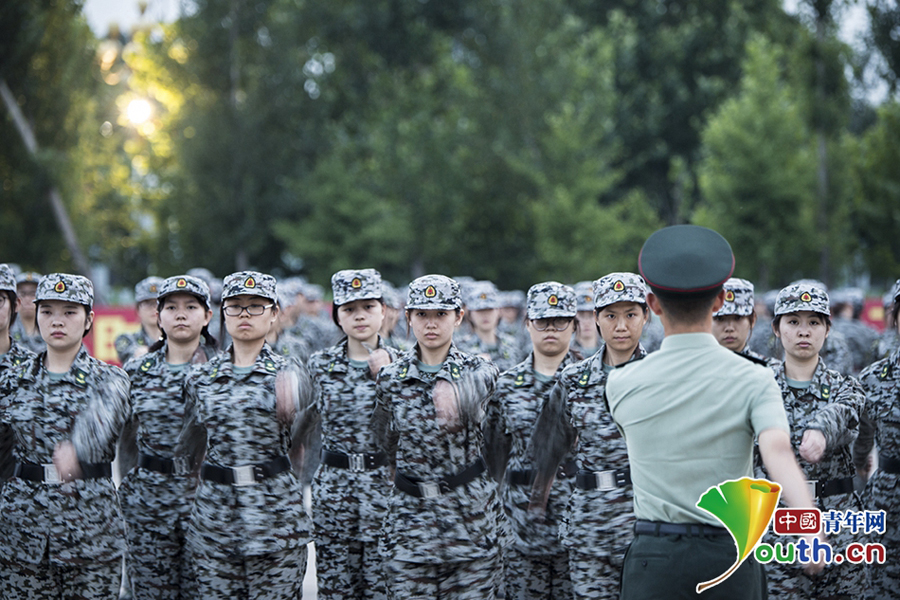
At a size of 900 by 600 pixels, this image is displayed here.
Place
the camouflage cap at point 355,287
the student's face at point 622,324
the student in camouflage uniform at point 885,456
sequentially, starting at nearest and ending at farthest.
Result: the student's face at point 622,324 < the student in camouflage uniform at point 885,456 < the camouflage cap at point 355,287

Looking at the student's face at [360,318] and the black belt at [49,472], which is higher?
the student's face at [360,318]

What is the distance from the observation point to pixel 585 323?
360 inches

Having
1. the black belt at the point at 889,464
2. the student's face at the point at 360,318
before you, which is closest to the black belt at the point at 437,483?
the student's face at the point at 360,318

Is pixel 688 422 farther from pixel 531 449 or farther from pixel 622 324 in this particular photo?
pixel 531 449

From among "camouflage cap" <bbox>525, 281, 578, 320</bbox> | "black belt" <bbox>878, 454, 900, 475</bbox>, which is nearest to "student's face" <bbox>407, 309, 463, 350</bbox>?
"camouflage cap" <bbox>525, 281, 578, 320</bbox>

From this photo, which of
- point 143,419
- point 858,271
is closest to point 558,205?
point 858,271

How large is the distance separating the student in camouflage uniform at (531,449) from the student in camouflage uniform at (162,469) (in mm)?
1950

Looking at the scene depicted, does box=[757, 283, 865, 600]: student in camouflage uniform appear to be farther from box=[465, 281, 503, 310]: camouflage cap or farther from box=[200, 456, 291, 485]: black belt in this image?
box=[465, 281, 503, 310]: camouflage cap

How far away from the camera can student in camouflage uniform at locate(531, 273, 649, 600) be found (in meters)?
4.94

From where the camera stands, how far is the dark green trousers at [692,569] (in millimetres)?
3188

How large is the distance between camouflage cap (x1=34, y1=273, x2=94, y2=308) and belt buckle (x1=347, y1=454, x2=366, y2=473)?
5.94 ft

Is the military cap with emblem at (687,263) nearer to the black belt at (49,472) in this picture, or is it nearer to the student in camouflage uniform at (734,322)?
the student in camouflage uniform at (734,322)

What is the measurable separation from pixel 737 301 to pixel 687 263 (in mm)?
2821

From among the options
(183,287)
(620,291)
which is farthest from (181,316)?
(620,291)
